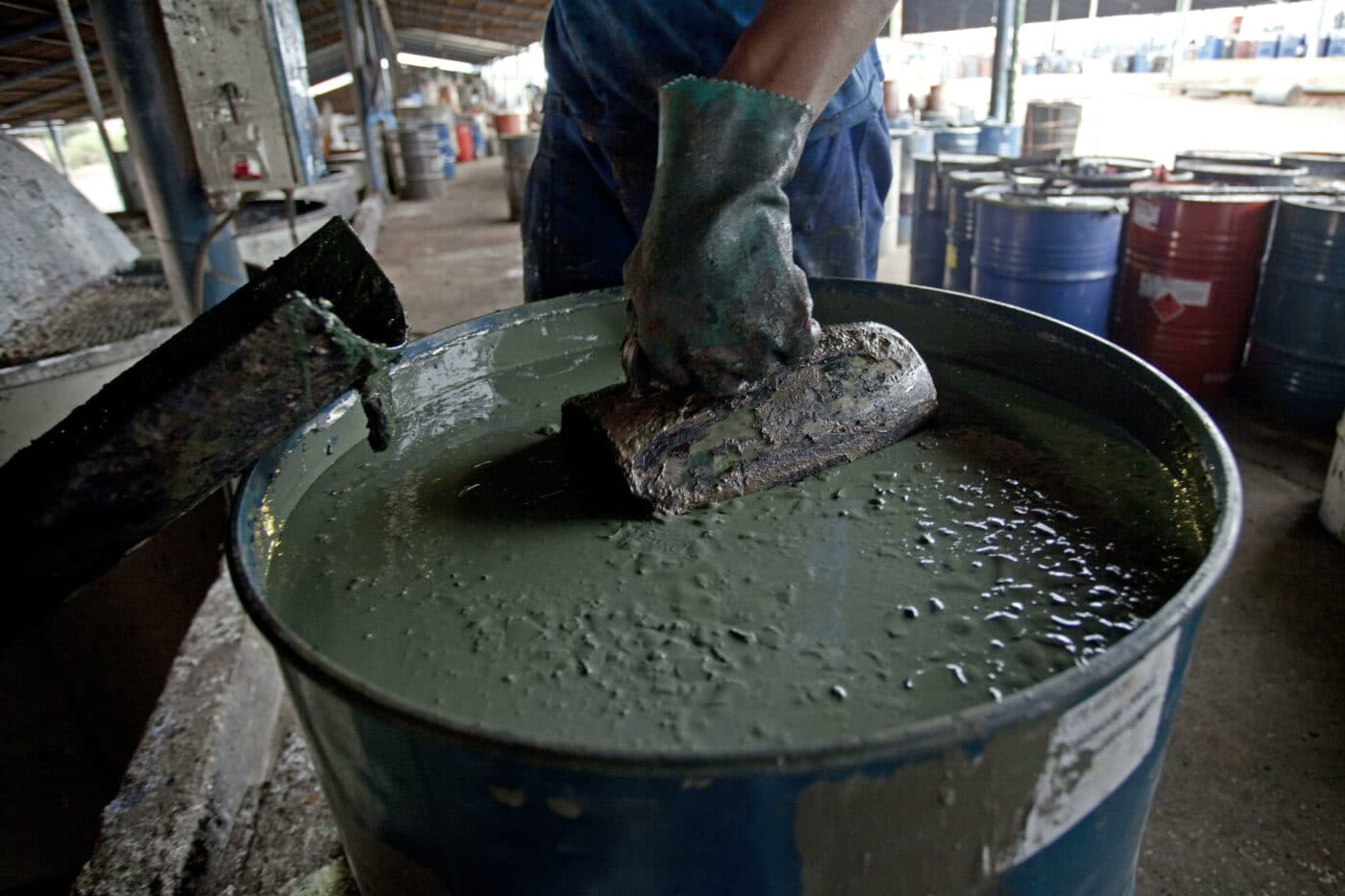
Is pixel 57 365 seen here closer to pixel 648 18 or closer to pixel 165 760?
pixel 165 760

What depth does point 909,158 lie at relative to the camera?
5.93m

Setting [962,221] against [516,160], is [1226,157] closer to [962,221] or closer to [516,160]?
[962,221]

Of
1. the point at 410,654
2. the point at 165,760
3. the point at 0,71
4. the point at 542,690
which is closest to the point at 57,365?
the point at 165,760

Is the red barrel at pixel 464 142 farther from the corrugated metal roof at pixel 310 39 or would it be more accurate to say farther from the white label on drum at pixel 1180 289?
the white label on drum at pixel 1180 289

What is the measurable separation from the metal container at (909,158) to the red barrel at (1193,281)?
6.55 ft

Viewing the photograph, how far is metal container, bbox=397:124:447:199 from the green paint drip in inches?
357

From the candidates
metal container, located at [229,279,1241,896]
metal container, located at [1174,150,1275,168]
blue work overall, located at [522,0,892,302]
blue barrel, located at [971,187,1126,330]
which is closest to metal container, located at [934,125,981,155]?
metal container, located at [1174,150,1275,168]

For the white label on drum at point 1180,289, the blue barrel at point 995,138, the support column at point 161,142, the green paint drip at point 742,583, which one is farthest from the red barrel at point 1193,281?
the support column at point 161,142

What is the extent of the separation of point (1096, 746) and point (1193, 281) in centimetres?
342

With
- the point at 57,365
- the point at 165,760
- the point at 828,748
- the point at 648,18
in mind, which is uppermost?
the point at 648,18

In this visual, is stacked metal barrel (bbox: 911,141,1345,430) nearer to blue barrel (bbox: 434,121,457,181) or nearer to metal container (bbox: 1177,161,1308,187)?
metal container (bbox: 1177,161,1308,187)

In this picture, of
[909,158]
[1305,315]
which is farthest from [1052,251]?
[909,158]

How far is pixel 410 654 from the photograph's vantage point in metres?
0.86

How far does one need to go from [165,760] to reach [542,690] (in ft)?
4.48
